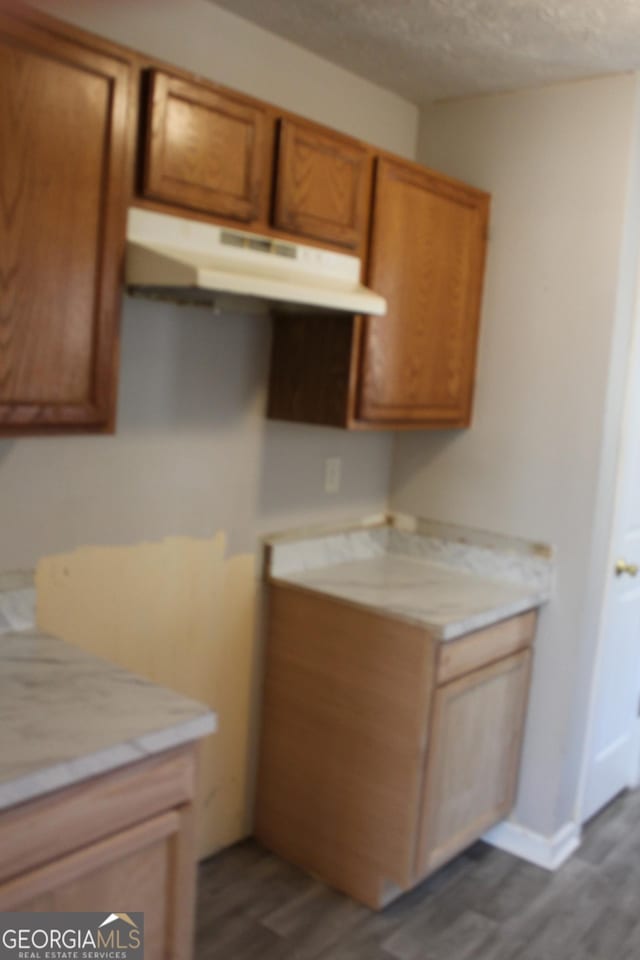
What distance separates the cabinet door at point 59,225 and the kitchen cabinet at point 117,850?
2.32ft

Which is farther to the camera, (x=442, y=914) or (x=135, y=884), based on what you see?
(x=442, y=914)

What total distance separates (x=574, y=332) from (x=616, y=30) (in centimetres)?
85

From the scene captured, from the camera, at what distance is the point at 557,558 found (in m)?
2.79

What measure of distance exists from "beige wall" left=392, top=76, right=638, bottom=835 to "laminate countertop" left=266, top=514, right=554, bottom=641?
0.28 ft

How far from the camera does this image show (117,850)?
5.06 ft

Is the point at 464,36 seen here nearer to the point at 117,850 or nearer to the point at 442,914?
the point at 117,850

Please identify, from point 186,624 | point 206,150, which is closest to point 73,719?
point 186,624

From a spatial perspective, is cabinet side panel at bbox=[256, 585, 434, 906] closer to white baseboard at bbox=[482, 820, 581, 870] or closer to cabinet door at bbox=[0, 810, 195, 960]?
white baseboard at bbox=[482, 820, 581, 870]

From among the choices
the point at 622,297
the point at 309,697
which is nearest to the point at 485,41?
the point at 622,297

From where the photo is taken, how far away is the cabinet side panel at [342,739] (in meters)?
2.43

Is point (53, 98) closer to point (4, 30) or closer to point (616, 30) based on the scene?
point (4, 30)

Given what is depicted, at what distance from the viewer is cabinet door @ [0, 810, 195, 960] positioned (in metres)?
1.44

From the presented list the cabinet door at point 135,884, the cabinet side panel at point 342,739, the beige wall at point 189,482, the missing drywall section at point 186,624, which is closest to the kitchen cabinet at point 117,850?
the cabinet door at point 135,884

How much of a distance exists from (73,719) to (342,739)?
117 cm
